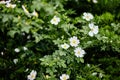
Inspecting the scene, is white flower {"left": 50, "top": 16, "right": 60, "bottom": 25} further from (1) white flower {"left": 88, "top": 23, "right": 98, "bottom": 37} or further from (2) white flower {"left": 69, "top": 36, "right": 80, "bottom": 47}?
(1) white flower {"left": 88, "top": 23, "right": 98, "bottom": 37}

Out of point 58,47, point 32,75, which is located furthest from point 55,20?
point 32,75

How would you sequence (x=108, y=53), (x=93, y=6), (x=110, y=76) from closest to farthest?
(x=110, y=76) < (x=108, y=53) < (x=93, y=6)

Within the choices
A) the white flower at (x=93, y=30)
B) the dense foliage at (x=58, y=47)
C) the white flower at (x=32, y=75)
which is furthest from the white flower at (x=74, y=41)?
the white flower at (x=32, y=75)

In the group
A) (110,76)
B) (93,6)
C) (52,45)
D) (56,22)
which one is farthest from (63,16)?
(93,6)

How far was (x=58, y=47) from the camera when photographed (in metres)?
2.90

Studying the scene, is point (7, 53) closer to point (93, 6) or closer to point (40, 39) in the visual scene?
point (40, 39)

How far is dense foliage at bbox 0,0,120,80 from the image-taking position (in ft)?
8.97

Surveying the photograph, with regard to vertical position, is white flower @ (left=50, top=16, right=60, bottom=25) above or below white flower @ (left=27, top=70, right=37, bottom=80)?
above

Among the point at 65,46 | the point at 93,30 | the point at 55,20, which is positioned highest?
the point at 55,20

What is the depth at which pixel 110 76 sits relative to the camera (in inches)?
117

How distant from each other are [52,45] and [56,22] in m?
0.24

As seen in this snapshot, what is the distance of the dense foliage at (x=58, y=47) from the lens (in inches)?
108

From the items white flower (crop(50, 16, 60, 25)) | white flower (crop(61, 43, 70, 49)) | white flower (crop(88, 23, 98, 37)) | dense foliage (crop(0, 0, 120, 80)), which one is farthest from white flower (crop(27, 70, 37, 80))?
white flower (crop(88, 23, 98, 37))

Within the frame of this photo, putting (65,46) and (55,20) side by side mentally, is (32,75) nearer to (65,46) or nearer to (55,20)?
(65,46)
